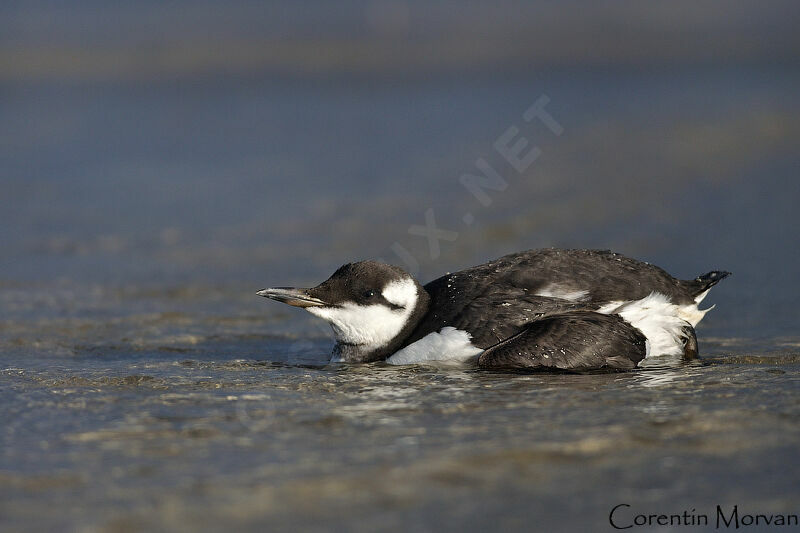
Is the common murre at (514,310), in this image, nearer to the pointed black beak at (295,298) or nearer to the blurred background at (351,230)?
the pointed black beak at (295,298)

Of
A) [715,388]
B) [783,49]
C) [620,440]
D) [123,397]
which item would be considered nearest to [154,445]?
[123,397]

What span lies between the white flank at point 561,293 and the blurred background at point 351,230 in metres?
0.80

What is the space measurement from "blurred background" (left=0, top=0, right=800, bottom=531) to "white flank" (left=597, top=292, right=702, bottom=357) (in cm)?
46

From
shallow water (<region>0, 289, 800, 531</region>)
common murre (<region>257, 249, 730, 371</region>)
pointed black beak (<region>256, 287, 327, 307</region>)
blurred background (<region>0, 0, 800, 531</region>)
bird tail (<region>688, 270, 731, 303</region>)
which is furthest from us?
bird tail (<region>688, 270, 731, 303</region>)

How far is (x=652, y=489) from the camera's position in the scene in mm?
4820

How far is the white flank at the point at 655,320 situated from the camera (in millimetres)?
7438

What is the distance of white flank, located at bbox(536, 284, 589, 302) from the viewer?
7.48 m

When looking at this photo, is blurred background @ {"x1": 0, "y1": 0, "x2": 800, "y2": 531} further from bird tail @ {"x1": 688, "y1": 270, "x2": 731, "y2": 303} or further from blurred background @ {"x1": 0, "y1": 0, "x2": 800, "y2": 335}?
bird tail @ {"x1": 688, "y1": 270, "x2": 731, "y2": 303}

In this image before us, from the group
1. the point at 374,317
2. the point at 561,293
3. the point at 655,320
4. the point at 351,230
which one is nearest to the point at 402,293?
the point at 374,317

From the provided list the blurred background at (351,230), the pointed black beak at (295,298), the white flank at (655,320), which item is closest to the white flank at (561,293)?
the white flank at (655,320)

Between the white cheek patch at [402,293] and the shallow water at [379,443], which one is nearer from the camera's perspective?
the shallow water at [379,443]

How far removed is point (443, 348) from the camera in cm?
729

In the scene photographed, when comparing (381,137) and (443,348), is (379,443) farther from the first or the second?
(381,137)

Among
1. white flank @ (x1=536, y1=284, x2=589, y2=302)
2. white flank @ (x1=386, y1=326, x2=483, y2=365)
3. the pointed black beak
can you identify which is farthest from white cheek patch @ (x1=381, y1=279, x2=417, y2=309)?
white flank @ (x1=536, y1=284, x2=589, y2=302)
